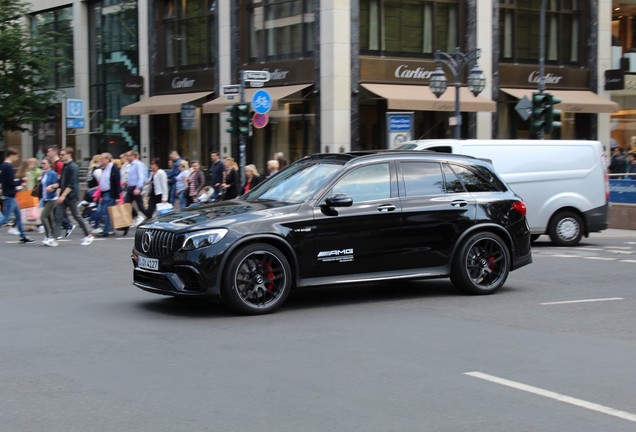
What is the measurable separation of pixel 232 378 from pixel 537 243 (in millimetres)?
13419

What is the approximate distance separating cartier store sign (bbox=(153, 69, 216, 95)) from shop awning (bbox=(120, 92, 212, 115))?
30 centimetres

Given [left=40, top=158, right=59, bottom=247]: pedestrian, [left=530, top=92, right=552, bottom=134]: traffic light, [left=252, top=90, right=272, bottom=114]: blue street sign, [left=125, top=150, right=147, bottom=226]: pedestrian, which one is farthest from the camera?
→ [left=530, top=92, right=552, bottom=134]: traffic light

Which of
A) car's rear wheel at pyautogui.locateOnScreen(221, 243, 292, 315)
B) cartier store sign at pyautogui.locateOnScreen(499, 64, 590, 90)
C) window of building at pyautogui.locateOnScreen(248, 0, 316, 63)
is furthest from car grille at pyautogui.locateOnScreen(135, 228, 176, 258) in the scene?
cartier store sign at pyautogui.locateOnScreen(499, 64, 590, 90)

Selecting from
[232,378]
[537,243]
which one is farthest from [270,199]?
[537,243]

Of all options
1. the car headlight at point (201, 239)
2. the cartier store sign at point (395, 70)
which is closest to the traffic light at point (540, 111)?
the cartier store sign at point (395, 70)

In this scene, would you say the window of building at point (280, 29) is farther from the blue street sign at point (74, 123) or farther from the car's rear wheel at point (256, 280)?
the car's rear wheel at point (256, 280)

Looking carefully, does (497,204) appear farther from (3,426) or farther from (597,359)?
(3,426)

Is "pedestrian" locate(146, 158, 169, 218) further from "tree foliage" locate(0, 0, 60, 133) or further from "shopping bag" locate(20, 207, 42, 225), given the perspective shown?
"tree foliage" locate(0, 0, 60, 133)

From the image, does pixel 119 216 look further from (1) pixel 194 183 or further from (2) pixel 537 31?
(2) pixel 537 31

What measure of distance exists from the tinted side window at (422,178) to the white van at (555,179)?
6498 millimetres

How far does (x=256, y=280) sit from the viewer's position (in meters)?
9.59

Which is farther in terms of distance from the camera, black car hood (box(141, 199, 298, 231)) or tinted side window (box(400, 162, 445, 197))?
tinted side window (box(400, 162, 445, 197))

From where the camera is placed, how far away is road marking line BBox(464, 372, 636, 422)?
229 inches

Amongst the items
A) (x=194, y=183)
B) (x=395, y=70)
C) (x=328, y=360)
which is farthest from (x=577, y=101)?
(x=328, y=360)
